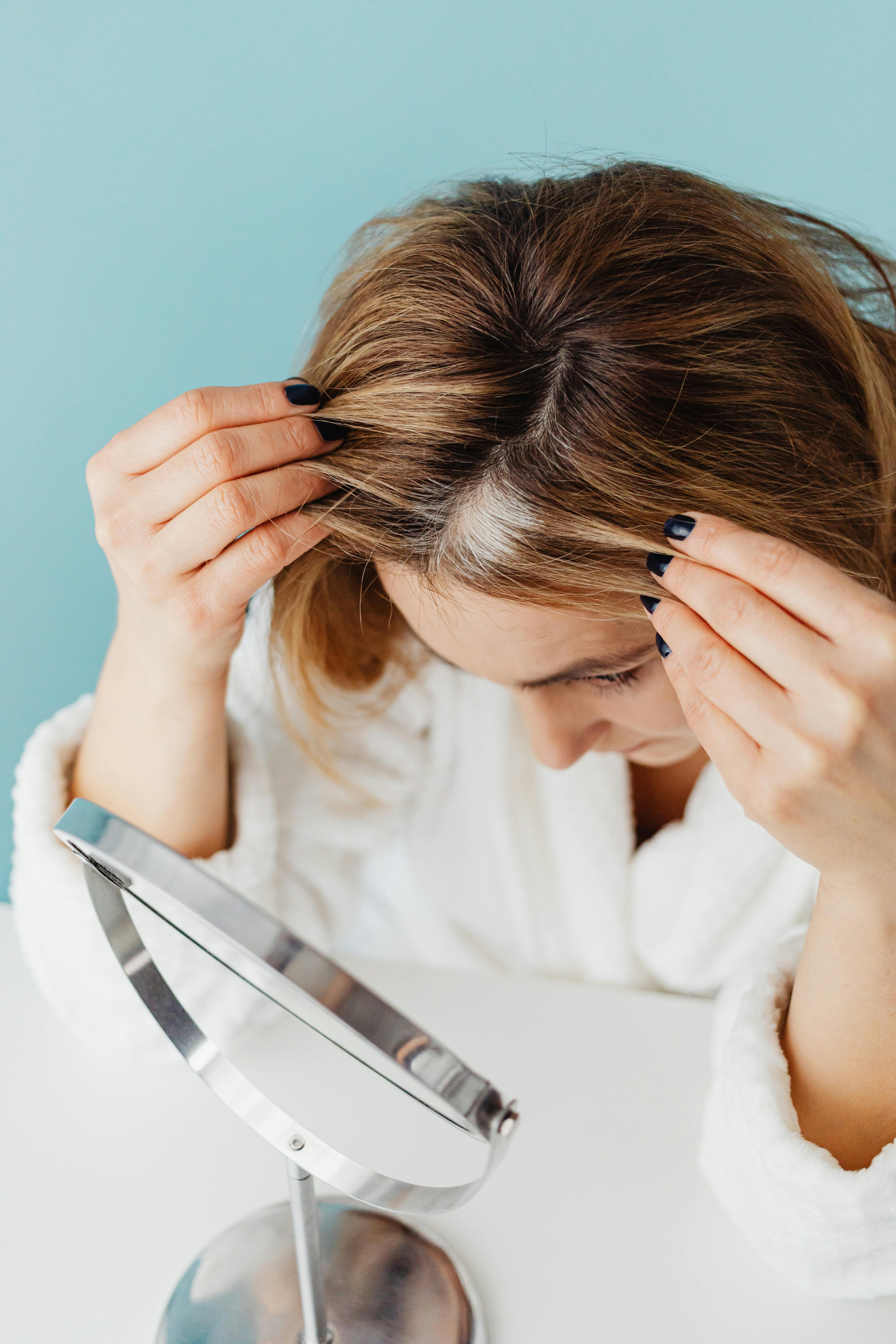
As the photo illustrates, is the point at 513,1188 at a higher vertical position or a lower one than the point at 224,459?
lower

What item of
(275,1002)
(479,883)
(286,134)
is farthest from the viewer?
(479,883)

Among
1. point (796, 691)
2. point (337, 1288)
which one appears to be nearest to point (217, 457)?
point (796, 691)

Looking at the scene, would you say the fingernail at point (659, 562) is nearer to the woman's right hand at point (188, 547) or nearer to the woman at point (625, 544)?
the woman at point (625, 544)

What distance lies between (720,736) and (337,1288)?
1.12 ft

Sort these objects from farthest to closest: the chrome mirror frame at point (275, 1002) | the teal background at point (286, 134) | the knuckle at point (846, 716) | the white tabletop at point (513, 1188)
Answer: the teal background at point (286, 134) → the white tabletop at point (513, 1188) → the knuckle at point (846, 716) → the chrome mirror frame at point (275, 1002)

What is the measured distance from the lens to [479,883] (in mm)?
981

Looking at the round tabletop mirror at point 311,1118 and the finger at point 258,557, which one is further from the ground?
the finger at point 258,557

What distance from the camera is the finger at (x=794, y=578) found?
42cm

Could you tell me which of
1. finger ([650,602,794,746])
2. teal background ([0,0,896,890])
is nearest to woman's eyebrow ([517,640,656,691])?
finger ([650,602,794,746])

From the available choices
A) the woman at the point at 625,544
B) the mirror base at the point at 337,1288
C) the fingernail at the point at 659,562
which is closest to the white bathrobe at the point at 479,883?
the woman at the point at 625,544

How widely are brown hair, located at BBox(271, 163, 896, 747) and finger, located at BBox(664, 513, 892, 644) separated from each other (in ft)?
0.16

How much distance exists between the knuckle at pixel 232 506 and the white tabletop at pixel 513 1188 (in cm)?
36

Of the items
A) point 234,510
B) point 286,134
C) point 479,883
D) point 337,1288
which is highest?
point 286,134

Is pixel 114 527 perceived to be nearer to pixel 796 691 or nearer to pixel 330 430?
pixel 330 430
